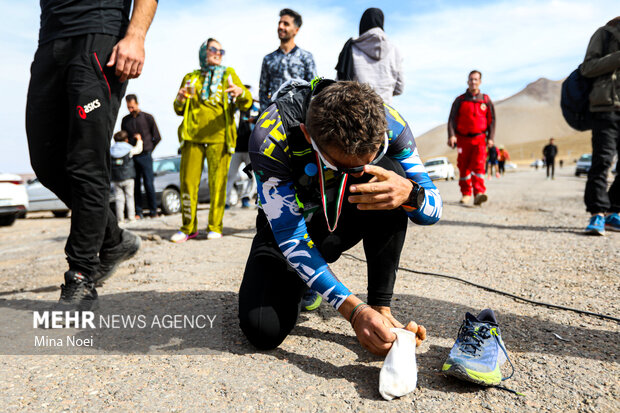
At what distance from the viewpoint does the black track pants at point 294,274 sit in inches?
73.2

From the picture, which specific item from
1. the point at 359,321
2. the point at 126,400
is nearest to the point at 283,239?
the point at 359,321

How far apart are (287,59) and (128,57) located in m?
2.41

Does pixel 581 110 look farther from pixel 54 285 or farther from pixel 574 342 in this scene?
pixel 54 285

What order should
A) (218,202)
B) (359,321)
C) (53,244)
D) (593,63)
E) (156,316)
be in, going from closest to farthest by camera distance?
1. (359,321)
2. (156,316)
3. (593,63)
4. (218,202)
5. (53,244)

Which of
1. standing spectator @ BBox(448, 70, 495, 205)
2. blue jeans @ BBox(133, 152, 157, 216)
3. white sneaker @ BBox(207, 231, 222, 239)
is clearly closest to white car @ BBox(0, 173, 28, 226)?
blue jeans @ BBox(133, 152, 157, 216)

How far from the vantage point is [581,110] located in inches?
170

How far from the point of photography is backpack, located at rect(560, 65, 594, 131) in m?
4.27

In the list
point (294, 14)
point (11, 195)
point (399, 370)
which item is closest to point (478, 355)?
point (399, 370)

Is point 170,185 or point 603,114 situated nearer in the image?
point 603,114

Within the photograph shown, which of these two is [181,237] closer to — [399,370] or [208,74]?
[208,74]

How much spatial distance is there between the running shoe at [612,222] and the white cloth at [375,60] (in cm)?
250

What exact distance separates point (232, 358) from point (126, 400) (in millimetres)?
443

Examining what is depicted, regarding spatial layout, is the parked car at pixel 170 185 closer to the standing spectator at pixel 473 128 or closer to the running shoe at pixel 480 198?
the standing spectator at pixel 473 128

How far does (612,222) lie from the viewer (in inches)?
172
